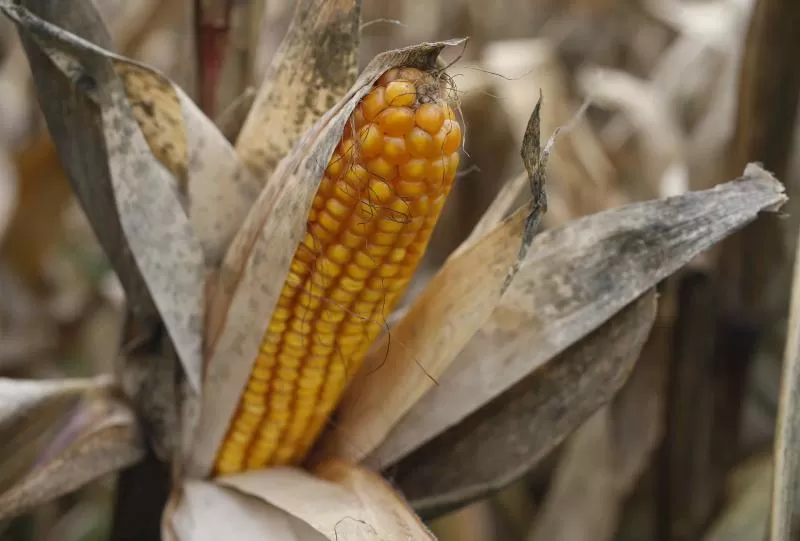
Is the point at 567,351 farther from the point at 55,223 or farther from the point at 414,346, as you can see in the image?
the point at 55,223

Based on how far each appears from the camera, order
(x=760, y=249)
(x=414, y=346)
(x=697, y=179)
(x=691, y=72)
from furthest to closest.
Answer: (x=691, y=72) → (x=697, y=179) → (x=760, y=249) → (x=414, y=346)

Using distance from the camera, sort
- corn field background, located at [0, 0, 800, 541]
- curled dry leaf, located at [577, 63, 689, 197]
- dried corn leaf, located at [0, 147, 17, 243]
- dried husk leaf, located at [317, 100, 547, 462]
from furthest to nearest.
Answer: curled dry leaf, located at [577, 63, 689, 197] < dried corn leaf, located at [0, 147, 17, 243] < corn field background, located at [0, 0, 800, 541] < dried husk leaf, located at [317, 100, 547, 462]

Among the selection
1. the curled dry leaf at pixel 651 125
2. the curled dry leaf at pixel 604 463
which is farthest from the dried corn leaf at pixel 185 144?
the curled dry leaf at pixel 651 125

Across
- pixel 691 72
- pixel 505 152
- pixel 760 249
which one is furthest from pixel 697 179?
pixel 691 72

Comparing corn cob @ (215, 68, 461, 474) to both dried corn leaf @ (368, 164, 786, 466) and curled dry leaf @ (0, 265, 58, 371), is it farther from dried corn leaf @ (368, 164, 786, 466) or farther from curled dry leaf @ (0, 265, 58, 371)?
curled dry leaf @ (0, 265, 58, 371)

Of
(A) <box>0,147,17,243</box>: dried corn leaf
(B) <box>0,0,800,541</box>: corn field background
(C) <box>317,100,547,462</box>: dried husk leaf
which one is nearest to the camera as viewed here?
(C) <box>317,100,547,462</box>: dried husk leaf

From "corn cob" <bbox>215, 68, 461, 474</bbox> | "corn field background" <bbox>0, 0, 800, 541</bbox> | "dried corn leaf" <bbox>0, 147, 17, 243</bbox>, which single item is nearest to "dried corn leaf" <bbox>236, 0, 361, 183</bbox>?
"corn field background" <bbox>0, 0, 800, 541</bbox>

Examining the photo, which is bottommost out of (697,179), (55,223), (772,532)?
(55,223)
